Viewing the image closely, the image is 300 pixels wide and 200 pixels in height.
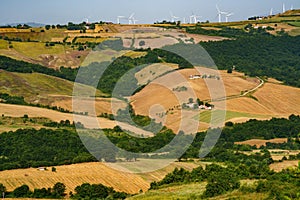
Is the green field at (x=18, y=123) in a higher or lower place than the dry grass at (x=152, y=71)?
lower

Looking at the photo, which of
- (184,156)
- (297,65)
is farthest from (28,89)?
(297,65)

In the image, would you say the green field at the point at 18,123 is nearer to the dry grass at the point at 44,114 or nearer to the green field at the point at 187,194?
the dry grass at the point at 44,114

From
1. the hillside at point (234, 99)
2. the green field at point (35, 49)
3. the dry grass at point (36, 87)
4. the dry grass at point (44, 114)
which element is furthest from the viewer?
the green field at point (35, 49)

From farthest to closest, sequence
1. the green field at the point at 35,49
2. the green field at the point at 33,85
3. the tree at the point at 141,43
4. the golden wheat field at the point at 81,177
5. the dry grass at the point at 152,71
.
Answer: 1. the tree at the point at 141,43
2. the green field at the point at 35,49
3. the dry grass at the point at 152,71
4. the green field at the point at 33,85
5. the golden wheat field at the point at 81,177

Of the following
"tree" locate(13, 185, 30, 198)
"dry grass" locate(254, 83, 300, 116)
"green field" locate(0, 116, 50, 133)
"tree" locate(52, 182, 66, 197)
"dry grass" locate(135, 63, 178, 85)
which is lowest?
"dry grass" locate(254, 83, 300, 116)

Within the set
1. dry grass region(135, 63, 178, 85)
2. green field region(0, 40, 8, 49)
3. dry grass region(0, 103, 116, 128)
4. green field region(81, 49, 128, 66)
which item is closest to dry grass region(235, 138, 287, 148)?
dry grass region(0, 103, 116, 128)

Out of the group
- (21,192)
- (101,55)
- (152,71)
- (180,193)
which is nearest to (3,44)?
(101,55)

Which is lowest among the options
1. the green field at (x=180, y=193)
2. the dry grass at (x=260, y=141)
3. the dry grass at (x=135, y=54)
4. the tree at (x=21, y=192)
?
the dry grass at (x=260, y=141)

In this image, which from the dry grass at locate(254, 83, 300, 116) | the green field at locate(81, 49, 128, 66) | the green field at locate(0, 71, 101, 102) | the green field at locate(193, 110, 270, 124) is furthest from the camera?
the green field at locate(81, 49, 128, 66)

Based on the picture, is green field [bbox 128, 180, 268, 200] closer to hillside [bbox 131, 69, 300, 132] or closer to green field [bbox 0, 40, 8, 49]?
hillside [bbox 131, 69, 300, 132]

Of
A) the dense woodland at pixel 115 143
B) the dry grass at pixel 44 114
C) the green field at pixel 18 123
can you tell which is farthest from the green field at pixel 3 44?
the dense woodland at pixel 115 143

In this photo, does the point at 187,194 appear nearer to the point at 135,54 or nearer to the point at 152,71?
the point at 152,71
